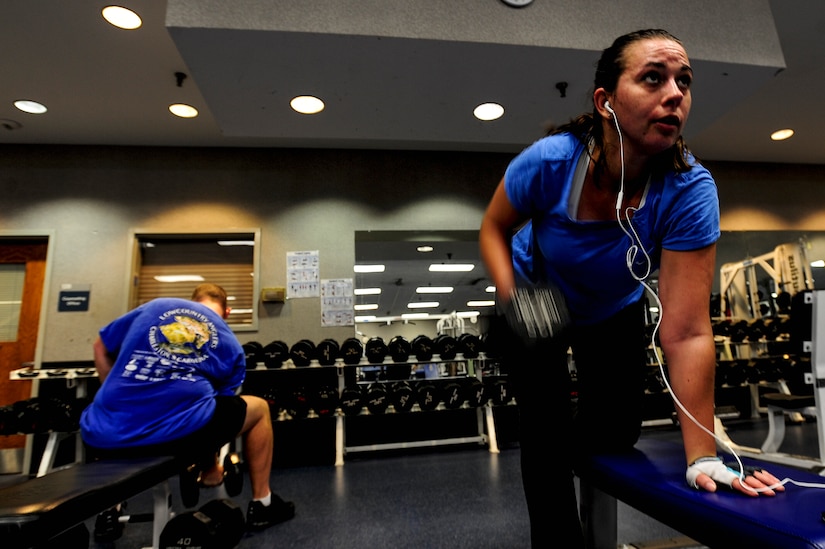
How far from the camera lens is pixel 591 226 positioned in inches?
36.7

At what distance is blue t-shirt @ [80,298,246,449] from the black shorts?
0.02m

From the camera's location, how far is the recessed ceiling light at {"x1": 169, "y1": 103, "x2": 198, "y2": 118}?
3.38 m

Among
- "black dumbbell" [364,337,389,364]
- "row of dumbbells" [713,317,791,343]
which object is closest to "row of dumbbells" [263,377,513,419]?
"black dumbbell" [364,337,389,364]

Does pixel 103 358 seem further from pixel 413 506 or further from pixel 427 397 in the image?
pixel 427 397

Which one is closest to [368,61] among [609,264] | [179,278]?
[609,264]

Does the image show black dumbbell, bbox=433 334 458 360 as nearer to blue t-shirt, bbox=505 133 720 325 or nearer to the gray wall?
the gray wall

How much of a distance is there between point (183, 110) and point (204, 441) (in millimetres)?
2789

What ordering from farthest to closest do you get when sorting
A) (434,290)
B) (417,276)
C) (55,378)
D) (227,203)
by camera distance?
(434,290) < (417,276) < (227,203) < (55,378)

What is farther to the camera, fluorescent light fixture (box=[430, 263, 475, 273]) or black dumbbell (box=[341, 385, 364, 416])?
fluorescent light fixture (box=[430, 263, 475, 273])

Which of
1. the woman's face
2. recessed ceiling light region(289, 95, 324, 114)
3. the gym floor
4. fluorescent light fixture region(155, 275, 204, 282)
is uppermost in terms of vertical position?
recessed ceiling light region(289, 95, 324, 114)

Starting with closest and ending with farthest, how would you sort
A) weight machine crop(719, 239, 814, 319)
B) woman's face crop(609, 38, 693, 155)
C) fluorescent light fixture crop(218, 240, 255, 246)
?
woman's face crop(609, 38, 693, 155), fluorescent light fixture crop(218, 240, 255, 246), weight machine crop(719, 239, 814, 319)

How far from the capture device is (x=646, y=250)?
0.94 m

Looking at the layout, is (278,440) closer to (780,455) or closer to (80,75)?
(80,75)

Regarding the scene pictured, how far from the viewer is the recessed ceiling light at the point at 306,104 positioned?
264cm
